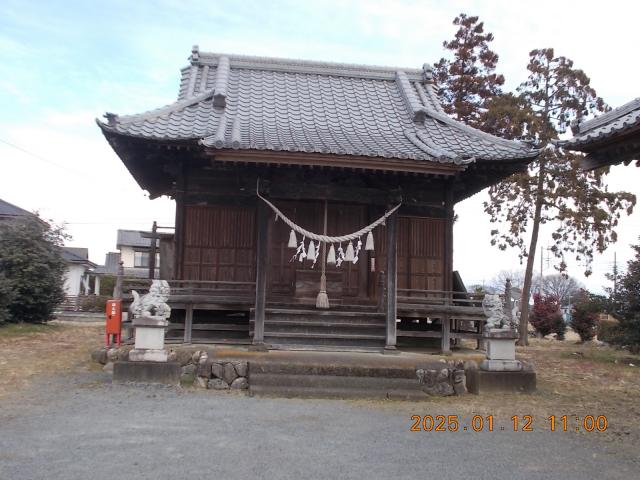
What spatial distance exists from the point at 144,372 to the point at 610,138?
291 inches

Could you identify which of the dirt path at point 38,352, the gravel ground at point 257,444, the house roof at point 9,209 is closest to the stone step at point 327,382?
the gravel ground at point 257,444

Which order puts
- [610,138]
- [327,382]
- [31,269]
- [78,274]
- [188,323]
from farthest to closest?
[78,274]
[31,269]
[188,323]
[327,382]
[610,138]

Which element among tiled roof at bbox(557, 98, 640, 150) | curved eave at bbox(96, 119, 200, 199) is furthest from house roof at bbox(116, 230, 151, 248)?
tiled roof at bbox(557, 98, 640, 150)

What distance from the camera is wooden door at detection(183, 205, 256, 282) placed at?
11.0 meters

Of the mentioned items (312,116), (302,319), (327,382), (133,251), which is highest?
(312,116)

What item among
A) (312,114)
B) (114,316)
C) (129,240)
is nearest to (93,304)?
(129,240)

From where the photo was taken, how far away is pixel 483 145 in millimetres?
11273

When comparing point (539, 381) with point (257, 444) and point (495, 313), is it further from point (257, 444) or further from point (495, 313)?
point (257, 444)

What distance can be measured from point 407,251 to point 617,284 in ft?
28.6

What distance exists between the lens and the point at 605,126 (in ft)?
22.0

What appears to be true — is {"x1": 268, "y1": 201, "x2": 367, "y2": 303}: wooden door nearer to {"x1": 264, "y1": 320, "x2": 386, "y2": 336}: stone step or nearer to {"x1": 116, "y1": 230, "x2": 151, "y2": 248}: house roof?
{"x1": 264, "y1": 320, "x2": 386, "y2": 336}: stone step

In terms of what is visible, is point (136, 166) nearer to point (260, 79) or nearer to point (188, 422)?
point (260, 79)

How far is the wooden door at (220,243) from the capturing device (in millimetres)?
10961

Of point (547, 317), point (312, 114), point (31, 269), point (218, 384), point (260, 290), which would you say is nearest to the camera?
point (218, 384)
